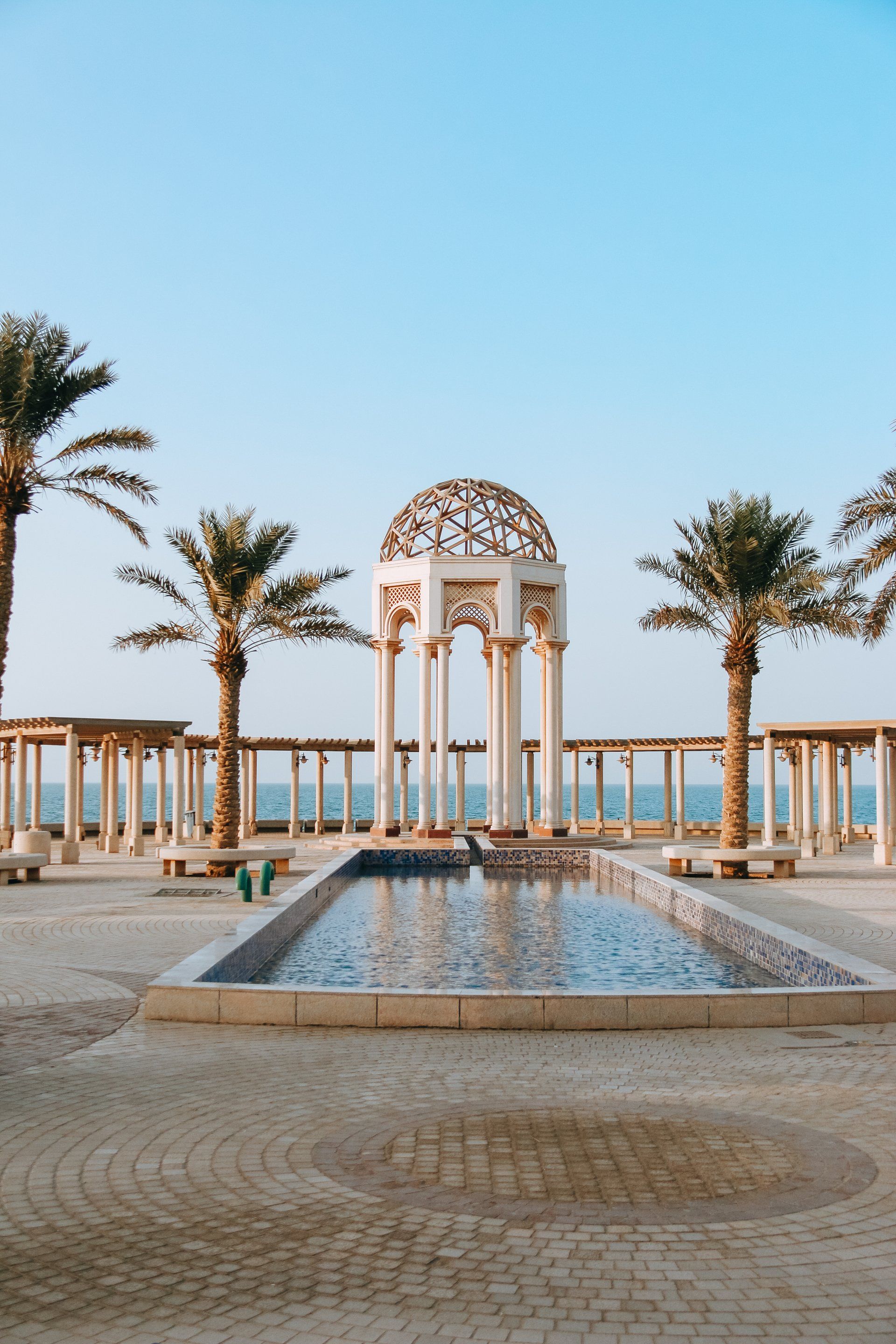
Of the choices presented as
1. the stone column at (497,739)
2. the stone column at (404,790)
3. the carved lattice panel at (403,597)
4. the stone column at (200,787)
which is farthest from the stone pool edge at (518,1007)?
the stone column at (200,787)

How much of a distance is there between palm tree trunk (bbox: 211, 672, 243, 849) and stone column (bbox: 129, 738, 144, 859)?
7.67 metres

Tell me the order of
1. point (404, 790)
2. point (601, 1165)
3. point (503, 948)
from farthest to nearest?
point (404, 790), point (503, 948), point (601, 1165)

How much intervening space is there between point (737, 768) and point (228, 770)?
32.3 ft

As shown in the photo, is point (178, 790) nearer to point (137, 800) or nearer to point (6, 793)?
point (137, 800)

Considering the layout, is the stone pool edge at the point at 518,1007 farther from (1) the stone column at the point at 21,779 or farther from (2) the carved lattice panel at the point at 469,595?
(2) the carved lattice panel at the point at 469,595

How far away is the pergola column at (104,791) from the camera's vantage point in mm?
30078

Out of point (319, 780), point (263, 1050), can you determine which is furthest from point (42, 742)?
point (263, 1050)

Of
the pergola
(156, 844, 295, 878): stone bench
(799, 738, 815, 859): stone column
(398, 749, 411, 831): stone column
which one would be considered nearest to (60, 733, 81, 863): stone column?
the pergola

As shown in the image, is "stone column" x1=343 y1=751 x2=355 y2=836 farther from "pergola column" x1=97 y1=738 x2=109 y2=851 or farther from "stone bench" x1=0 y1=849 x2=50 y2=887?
"stone bench" x1=0 y1=849 x2=50 y2=887

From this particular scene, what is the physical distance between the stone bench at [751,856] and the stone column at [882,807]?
11.3 ft

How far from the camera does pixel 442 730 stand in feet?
95.6

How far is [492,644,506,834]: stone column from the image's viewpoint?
30.0 m

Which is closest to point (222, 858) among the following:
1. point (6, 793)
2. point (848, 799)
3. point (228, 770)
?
point (228, 770)

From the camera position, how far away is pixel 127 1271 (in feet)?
13.4
